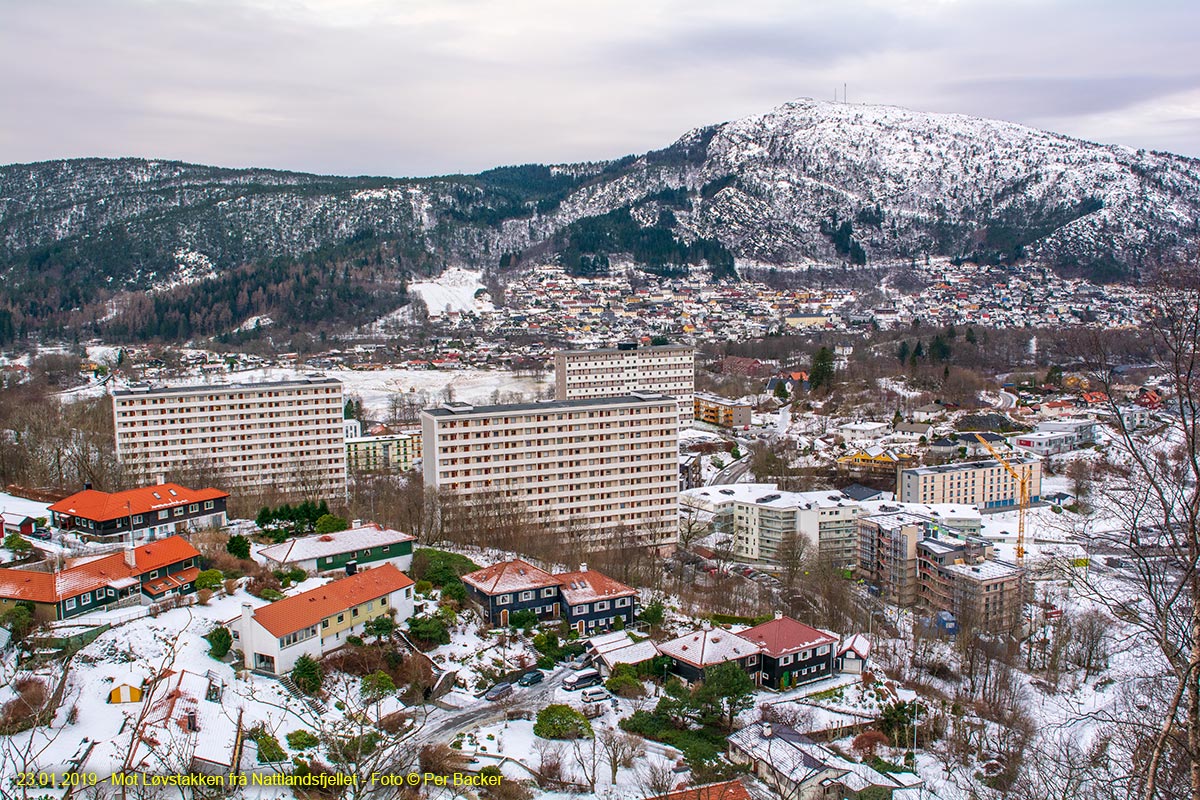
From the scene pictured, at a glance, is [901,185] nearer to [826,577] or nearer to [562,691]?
[826,577]

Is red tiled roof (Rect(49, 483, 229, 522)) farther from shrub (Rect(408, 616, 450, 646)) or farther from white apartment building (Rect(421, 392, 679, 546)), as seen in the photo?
shrub (Rect(408, 616, 450, 646))


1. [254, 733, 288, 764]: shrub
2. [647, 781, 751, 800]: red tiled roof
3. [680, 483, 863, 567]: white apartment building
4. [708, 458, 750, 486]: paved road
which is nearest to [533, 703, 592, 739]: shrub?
[647, 781, 751, 800]: red tiled roof

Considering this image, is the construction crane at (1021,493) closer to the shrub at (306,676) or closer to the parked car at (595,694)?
the parked car at (595,694)

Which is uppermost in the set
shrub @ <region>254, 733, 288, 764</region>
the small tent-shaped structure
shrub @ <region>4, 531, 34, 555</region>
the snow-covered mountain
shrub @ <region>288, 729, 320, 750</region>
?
the snow-covered mountain

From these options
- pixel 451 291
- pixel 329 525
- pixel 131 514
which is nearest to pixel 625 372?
pixel 329 525

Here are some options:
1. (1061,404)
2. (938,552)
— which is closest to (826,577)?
(938,552)

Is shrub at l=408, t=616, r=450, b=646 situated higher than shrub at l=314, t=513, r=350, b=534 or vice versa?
shrub at l=314, t=513, r=350, b=534

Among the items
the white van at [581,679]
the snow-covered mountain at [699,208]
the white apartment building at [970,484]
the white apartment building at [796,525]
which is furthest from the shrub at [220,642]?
the snow-covered mountain at [699,208]

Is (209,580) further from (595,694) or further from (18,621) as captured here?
(595,694)
